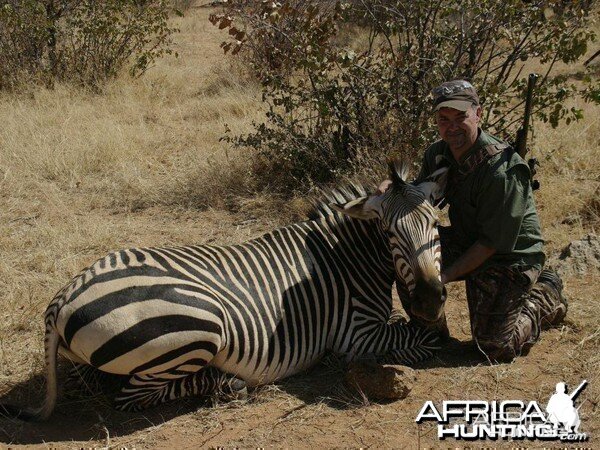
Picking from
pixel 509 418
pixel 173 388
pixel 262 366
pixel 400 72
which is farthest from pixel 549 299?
pixel 400 72

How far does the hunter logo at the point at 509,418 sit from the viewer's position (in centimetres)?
362

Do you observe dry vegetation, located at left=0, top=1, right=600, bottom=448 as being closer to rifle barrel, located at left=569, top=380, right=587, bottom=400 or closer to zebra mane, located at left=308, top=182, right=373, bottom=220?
rifle barrel, located at left=569, top=380, right=587, bottom=400

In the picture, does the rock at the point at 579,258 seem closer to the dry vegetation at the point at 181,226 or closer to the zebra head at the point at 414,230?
the dry vegetation at the point at 181,226

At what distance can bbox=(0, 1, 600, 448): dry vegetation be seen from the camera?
377 cm

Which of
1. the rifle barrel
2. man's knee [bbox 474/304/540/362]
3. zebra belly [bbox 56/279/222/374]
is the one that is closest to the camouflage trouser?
man's knee [bbox 474/304/540/362]

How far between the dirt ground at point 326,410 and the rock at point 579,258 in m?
0.85

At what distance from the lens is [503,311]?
4352mm

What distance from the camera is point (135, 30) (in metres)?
11.5

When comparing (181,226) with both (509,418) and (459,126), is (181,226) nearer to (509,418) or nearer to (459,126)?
(459,126)

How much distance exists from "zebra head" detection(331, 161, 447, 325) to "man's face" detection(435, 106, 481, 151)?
27 centimetres

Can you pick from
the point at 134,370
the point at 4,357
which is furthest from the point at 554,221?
the point at 4,357

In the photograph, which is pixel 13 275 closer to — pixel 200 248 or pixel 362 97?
pixel 200 248

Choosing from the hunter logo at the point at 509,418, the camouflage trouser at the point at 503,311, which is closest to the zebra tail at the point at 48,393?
the hunter logo at the point at 509,418

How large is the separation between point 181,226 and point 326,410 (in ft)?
11.0
